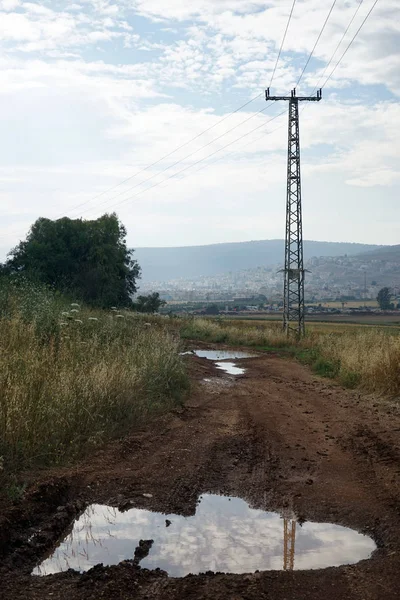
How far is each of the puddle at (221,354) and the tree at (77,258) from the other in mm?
7245

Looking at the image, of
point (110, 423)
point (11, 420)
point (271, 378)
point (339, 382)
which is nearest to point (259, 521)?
point (11, 420)

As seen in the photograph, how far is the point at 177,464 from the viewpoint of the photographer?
7535mm

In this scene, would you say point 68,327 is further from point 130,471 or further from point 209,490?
point 209,490

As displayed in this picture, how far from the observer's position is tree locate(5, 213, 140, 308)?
34125mm

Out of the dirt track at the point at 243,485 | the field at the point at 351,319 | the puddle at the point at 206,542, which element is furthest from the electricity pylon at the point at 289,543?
the field at the point at 351,319

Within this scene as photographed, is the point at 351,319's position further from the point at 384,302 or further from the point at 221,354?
the point at 221,354

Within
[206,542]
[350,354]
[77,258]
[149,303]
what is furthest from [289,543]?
[149,303]

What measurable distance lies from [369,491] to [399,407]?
5510 mm

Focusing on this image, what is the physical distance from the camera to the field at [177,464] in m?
4.40

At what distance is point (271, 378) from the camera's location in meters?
17.5

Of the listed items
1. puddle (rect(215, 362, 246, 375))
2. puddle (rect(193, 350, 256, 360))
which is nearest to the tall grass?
puddle (rect(193, 350, 256, 360))

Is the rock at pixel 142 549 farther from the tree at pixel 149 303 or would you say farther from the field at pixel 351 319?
the field at pixel 351 319

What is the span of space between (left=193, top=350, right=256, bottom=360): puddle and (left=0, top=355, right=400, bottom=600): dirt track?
1240 cm

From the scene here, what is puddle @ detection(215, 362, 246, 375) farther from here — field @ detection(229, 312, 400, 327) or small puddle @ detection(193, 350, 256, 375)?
field @ detection(229, 312, 400, 327)
